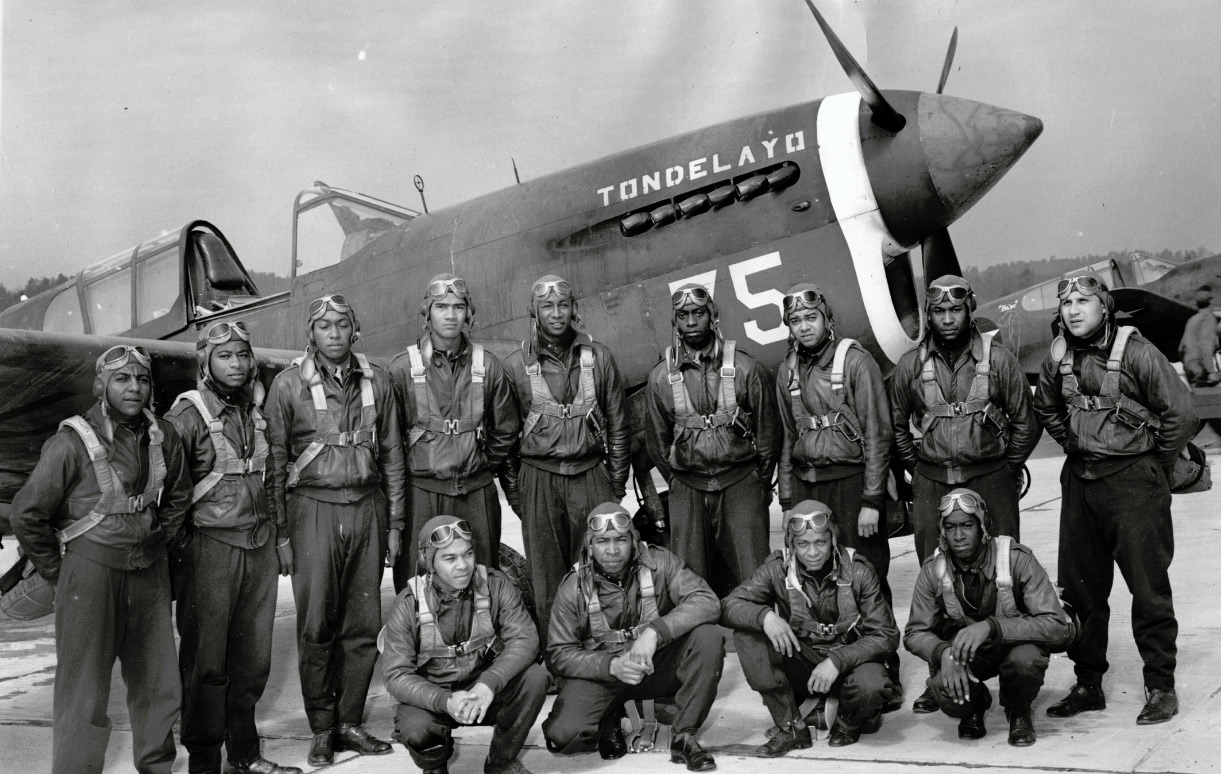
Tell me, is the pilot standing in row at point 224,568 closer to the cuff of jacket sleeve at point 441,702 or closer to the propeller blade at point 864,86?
the cuff of jacket sleeve at point 441,702

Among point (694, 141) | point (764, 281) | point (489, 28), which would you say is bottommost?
point (764, 281)

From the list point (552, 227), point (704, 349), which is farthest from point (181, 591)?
point (552, 227)

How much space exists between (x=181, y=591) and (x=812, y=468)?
2626 millimetres

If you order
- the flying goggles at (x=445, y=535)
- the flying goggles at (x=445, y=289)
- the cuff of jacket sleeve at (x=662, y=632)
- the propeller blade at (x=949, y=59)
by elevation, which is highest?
the propeller blade at (x=949, y=59)

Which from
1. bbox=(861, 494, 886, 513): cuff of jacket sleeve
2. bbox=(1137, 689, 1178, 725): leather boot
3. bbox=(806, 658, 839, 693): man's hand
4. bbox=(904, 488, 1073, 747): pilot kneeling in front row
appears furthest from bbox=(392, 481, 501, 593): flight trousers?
bbox=(1137, 689, 1178, 725): leather boot

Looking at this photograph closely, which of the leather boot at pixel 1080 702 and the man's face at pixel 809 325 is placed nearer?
the leather boot at pixel 1080 702

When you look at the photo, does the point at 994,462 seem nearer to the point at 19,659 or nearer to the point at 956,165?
the point at 956,165

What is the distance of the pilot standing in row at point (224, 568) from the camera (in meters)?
4.17

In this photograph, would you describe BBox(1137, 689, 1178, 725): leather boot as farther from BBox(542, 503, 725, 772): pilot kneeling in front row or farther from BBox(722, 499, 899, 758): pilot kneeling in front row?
BBox(542, 503, 725, 772): pilot kneeling in front row

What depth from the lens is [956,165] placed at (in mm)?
5629

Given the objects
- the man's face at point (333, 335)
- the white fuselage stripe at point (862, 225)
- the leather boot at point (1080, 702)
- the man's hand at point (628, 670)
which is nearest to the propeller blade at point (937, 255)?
the white fuselage stripe at point (862, 225)

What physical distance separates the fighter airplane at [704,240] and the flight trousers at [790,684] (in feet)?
6.38

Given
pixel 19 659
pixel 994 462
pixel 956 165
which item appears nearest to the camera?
pixel 994 462

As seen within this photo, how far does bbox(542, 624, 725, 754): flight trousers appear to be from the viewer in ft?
13.6
